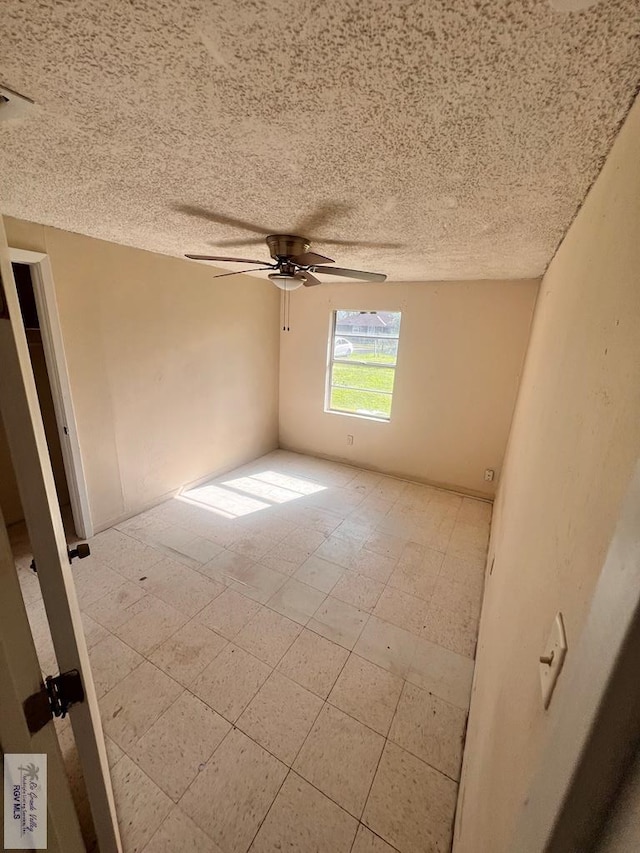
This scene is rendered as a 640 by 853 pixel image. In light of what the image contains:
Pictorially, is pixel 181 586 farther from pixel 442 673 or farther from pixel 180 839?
pixel 442 673

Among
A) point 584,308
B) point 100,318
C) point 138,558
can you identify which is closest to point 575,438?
point 584,308

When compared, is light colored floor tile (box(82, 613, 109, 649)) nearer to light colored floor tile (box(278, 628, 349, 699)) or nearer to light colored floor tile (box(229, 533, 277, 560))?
light colored floor tile (box(229, 533, 277, 560))

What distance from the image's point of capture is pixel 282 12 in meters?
0.61

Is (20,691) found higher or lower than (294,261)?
lower

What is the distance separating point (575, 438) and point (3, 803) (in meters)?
1.31

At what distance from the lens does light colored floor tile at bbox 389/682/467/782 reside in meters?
1.35

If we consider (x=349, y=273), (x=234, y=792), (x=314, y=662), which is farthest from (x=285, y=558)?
(x=349, y=273)

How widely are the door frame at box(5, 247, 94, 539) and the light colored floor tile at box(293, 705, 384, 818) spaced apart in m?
2.29

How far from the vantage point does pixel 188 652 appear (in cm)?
174

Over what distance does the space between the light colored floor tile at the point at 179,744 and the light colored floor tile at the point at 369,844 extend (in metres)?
0.63

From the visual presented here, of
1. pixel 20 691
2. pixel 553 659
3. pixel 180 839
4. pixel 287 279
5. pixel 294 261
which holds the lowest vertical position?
pixel 180 839

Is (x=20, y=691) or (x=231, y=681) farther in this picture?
(x=231, y=681)

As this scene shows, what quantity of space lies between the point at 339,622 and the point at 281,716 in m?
0.59

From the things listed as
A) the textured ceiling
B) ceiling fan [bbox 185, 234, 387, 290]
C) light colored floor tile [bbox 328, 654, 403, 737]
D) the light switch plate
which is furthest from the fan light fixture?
light colored floor tile [bbox 328, 654, 403, 737]
